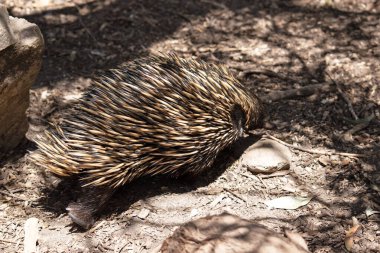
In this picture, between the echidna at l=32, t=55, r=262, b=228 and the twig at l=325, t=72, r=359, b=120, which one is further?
the twig at l=325, t=72, r=359, b=120

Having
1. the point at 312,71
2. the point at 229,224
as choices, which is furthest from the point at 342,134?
the point at 229,224

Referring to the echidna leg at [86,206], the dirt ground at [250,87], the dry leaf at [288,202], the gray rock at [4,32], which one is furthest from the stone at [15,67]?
the dry leaf at [288,202]

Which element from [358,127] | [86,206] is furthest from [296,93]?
[86,206]

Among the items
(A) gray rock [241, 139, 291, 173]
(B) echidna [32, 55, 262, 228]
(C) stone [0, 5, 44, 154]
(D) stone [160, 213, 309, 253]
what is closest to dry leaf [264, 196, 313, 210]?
(A) gray rock [241, 139, 291, 173]

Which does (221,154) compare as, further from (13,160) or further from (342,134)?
(13,160)

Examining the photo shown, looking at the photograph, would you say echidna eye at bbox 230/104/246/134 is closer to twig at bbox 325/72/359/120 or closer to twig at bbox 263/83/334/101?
twig at bbox 263/83/334/101

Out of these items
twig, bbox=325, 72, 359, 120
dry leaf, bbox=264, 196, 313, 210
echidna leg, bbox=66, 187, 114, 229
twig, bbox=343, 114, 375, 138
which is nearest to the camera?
echidna leg, bbox=66, 187, 114, 229

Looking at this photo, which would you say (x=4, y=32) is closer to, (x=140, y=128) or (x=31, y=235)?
(x=140, y=128)
